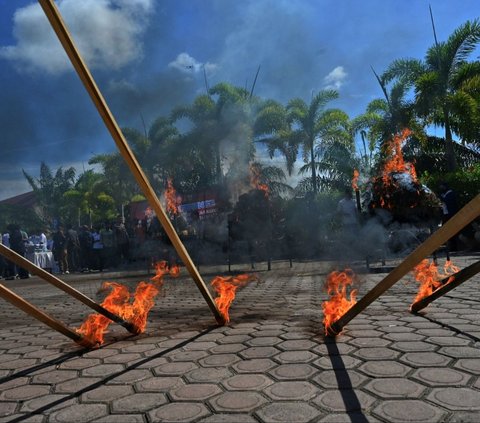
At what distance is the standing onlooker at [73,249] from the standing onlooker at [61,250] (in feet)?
0.69

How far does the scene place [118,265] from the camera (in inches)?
583

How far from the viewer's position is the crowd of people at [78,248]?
14.0 metres

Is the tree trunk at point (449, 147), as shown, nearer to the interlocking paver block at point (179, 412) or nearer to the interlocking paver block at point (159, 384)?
the interlocking paver block at point (159, 384)

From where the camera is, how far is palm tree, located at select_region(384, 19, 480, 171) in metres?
15.0

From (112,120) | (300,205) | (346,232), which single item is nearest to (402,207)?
(346,232)

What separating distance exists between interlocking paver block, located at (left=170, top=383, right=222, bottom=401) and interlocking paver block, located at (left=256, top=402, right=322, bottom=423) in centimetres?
35

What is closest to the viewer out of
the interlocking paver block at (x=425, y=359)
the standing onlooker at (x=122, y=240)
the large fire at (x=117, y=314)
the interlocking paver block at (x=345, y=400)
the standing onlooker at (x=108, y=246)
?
the interlocking paver block at (x=345, y=400)

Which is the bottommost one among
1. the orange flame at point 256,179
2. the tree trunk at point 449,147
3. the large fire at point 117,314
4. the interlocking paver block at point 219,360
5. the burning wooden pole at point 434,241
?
the interlocking paver block at point 219,360

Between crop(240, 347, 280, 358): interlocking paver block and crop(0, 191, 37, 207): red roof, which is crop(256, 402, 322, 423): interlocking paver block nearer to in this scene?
crop(240, 347, 280, 358): interlocking paver block

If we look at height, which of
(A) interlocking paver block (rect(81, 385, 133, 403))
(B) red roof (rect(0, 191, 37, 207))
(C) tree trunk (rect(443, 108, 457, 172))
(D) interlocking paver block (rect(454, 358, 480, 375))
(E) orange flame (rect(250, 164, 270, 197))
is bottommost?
(A) interlocking paver block (rect(81, 385, 133, 403))

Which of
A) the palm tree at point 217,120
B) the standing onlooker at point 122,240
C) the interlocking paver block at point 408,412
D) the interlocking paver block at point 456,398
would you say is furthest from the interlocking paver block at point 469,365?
the standing onlooker at point 122,240

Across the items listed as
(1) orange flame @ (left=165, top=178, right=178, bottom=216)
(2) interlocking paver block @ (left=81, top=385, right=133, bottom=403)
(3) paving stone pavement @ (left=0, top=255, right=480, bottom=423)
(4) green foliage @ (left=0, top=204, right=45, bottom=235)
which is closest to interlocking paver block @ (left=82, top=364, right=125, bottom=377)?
(3) paving stone pavement @ (left=0, top=255, right=480, bottom=423)

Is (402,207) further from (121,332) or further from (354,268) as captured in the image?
(121,332)

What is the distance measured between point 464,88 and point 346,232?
9688 mm
